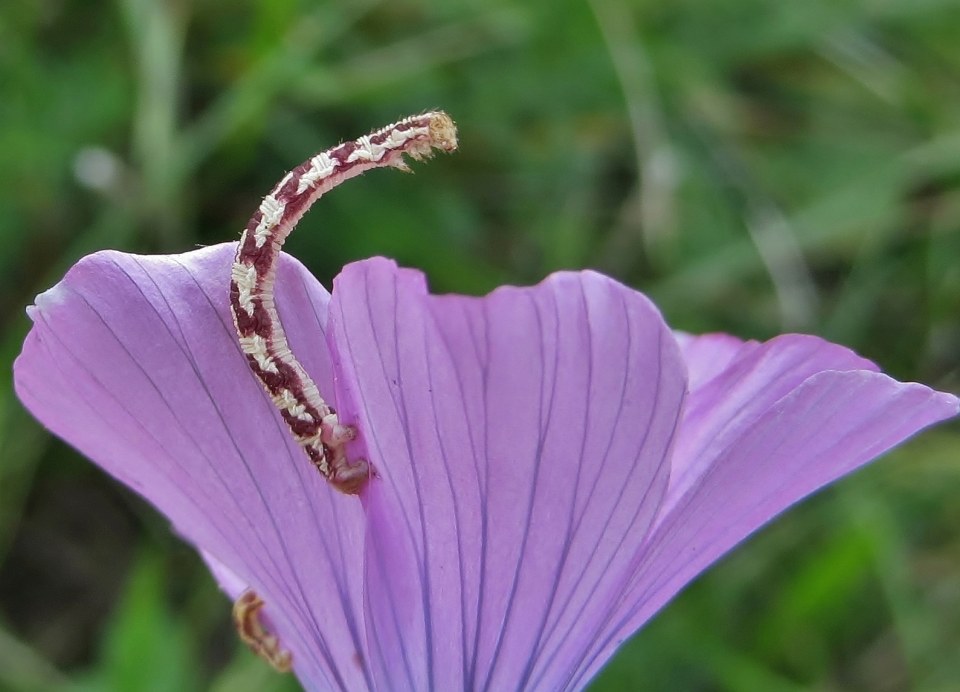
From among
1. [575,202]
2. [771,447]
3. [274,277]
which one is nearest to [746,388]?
[771,447]

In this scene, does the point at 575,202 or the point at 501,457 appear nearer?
the point at 501,457

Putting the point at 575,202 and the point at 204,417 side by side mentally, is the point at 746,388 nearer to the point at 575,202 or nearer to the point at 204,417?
the point at 204,417

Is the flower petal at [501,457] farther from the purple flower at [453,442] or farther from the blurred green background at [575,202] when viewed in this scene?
the blurred green background at [575,202]

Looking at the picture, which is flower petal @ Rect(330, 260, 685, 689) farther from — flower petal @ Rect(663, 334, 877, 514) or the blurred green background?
the blurred green background

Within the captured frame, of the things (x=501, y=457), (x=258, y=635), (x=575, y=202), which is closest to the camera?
(x=501, y=457)

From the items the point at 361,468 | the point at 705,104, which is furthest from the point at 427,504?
the point at 705,104

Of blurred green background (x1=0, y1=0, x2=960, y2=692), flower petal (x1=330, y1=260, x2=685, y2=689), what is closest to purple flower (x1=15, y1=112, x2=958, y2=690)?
flower petal (x1=330, y1=260, x2=685, y2=689)

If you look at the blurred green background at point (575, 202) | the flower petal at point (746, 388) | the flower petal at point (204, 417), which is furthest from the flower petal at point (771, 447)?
the blurred green background at point (575, 202)

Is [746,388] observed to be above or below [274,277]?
below
